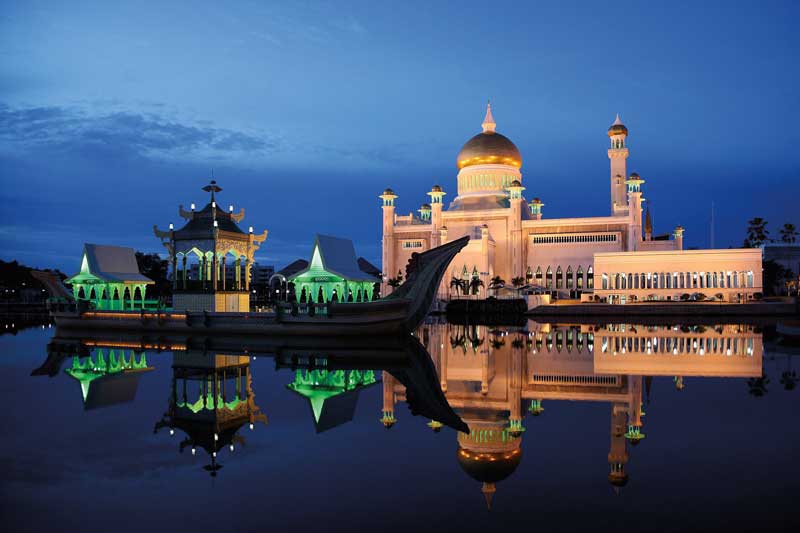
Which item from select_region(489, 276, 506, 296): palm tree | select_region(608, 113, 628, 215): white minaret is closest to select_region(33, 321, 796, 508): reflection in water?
select_region(489, 276, 506, 296): palm tree

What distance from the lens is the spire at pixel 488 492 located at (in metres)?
5.68

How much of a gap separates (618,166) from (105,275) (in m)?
42.0

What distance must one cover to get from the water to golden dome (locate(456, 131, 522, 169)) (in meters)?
44.8

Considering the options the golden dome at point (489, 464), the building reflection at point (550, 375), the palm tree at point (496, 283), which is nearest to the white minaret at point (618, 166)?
the palm tree at point (496, 283)

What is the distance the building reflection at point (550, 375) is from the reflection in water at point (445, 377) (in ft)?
0.09

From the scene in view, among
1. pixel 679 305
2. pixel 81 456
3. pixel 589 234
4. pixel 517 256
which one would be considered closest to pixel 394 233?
pixel 517 256

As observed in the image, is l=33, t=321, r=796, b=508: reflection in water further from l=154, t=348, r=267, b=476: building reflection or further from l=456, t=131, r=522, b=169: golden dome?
l=456, t=131, r=522, b=169: golden dome

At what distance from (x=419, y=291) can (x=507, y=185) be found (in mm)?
38485

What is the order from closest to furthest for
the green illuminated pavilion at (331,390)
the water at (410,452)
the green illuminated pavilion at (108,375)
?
1. the water at (410,452)
2. the green illuminated pavilion at (331,390)
3. the green illuminated pavilion at (108,375)

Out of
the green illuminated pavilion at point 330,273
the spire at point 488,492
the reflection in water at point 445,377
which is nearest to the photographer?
the spire at point 488,492

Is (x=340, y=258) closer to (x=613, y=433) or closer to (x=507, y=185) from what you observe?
(x=613, y=433)

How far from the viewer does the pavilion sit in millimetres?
29641

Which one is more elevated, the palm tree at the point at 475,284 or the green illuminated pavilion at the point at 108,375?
the palm tree at the point at 475,284

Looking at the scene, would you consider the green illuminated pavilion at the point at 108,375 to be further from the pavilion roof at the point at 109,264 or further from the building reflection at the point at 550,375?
the pavilion roof at the point at 109,264
